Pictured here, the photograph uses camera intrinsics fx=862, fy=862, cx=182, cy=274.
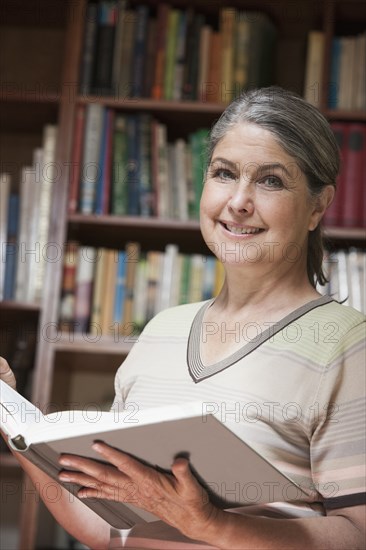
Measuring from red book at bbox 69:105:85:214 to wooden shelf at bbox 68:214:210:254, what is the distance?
5 centimetres

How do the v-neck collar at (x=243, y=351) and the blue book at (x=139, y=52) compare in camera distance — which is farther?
the blue book at (x=139, y=52)

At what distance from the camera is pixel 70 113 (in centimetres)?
246

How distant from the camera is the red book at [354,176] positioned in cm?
242

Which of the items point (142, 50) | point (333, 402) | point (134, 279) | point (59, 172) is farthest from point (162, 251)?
point (333, 402)

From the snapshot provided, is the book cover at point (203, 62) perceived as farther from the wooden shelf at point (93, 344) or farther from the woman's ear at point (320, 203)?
the woman's ear at point (320, 203)

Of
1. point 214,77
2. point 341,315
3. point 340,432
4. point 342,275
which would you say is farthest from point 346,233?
point 340,432

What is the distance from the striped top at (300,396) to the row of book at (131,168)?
3.95ft

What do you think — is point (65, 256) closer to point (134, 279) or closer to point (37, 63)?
point (134, 279)

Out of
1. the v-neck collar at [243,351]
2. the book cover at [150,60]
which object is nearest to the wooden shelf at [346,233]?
the book cover at [150,60]

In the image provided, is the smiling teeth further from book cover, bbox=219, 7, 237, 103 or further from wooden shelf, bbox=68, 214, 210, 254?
book cover, bbox=219, 7, 237, 103

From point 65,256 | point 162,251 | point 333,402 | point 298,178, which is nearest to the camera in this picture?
point 333,402

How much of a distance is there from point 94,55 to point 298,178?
4.54ft

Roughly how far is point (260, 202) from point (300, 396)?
317 mm

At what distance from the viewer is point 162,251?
2.68 meters
